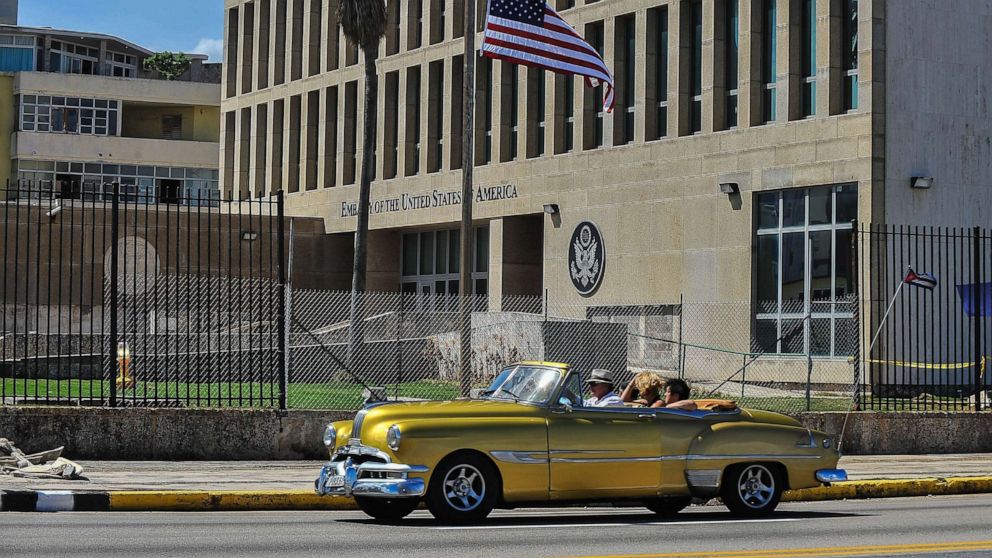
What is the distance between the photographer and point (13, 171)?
2660 inches

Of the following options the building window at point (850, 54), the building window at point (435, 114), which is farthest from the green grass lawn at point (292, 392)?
the building window at point (435, 114)

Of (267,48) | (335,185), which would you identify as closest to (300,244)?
(335,185)

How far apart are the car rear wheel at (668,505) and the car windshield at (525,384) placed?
5.38 ft

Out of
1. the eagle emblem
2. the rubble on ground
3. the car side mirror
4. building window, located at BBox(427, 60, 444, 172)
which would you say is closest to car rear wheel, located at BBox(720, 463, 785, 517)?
the car side mirror

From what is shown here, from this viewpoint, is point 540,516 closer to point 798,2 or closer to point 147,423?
point 147,423

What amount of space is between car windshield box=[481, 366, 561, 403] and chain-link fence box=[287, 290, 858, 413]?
9.81 m

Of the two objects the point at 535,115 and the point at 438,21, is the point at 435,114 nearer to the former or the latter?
the point at 438,21

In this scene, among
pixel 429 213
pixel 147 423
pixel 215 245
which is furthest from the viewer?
pixel 215 245

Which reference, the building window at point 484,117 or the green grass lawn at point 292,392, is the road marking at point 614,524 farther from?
the building window at point 484,117

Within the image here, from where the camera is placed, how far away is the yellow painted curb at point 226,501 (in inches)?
553

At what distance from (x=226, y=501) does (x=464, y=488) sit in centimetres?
298

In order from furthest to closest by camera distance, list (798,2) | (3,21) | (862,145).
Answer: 1. (3,21)
2. (798,2)
3. (862,145)

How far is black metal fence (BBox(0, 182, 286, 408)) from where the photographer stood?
62.4 feet

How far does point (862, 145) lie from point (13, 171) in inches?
1834
